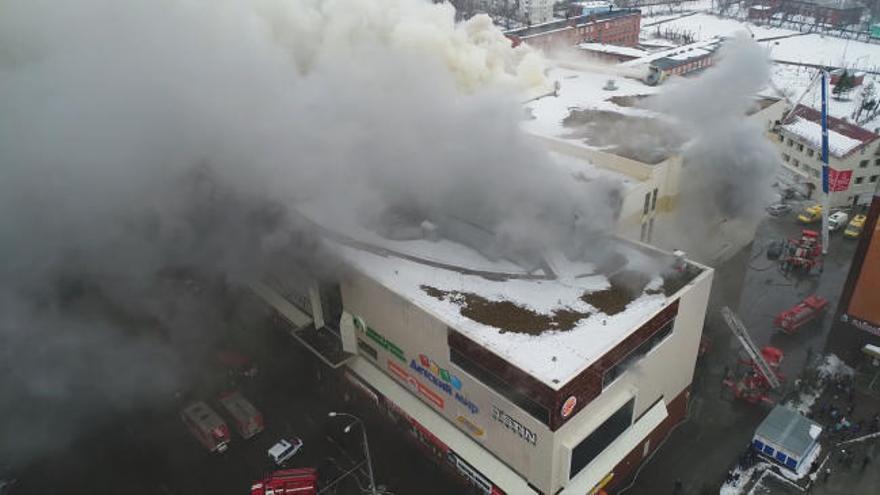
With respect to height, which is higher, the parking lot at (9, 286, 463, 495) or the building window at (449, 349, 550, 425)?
the building window at (449, 349, 550, 425)

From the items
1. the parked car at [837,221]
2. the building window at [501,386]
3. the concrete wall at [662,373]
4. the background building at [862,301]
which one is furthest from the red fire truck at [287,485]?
the parked car at [837,221]

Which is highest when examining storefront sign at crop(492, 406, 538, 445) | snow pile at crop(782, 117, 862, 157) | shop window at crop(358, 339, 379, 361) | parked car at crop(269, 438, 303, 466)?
storefront sign at crop(492, 406, 538, 445)

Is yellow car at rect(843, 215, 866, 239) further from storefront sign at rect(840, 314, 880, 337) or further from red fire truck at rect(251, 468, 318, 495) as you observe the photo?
red fire truck at rect(251, 468, 318, 495)

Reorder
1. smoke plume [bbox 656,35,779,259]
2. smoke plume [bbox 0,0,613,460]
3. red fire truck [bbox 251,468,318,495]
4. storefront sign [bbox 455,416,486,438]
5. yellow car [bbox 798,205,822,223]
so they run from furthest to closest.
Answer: yellow car [bbox 798,205,822,223], smoke plume [bbox 656,35,779,259], red fire truck [bbox 251,468,318,495], smoke plume [bbox 0,0,613,460], storefront sign [bbox 455,416,486,438]

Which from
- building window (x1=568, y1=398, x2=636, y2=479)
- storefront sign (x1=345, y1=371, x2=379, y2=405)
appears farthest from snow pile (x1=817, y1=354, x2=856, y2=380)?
storefront sign (x1=345, y1=371, x2=379, y2=405)

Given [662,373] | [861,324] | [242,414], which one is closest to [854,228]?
[861,324]

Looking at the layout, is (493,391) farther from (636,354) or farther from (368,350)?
(368,350)

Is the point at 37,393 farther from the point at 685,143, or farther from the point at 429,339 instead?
the point at 685,143
